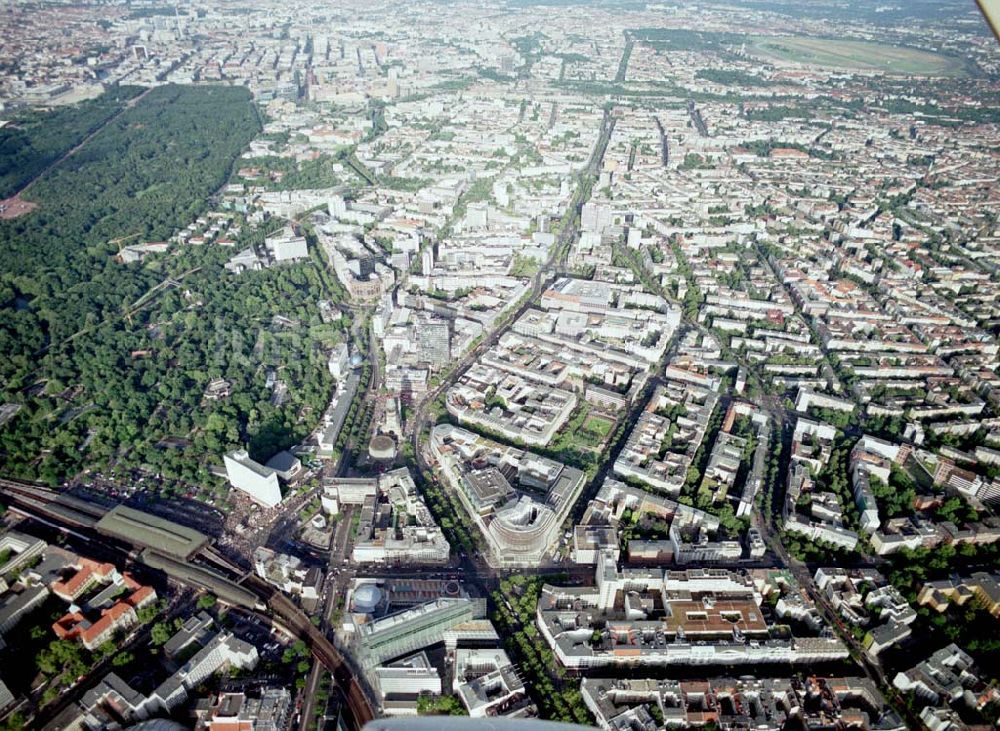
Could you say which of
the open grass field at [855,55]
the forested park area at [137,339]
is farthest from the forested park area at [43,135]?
the open grass field at [855,55]

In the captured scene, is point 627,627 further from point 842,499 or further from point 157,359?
point 157,359

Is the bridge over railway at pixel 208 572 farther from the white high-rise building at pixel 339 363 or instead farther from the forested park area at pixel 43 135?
the forested park area at pixel 43 135

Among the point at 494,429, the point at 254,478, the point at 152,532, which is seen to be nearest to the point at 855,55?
the point at 494,429

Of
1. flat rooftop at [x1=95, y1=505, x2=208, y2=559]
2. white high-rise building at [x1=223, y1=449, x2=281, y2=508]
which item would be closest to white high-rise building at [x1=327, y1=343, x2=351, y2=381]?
white high-rise building at [x1=223, y1=449, x2=281, y2=508]

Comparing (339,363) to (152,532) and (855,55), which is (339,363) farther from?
(855,55)

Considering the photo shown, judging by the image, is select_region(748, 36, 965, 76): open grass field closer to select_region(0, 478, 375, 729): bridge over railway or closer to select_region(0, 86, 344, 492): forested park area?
select_region(0, 86, 344, 492): forested park area

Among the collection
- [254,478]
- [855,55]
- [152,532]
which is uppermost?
[855,55]
